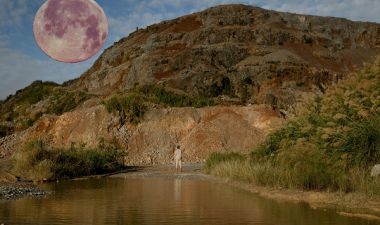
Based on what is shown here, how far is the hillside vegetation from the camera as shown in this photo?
16344 millimetres

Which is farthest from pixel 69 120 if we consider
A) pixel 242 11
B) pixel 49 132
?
pixel 242 11

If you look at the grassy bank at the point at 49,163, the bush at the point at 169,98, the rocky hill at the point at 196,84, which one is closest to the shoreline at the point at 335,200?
the grassy bank at the point at 49,163

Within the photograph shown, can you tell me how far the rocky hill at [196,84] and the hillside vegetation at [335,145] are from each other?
17700mm

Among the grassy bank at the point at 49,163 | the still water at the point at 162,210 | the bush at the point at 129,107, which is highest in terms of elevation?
the bush at the point at 129,107

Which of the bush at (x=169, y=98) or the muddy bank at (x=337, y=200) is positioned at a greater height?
the bush at (x=169, y=98)

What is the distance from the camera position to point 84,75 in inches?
4252

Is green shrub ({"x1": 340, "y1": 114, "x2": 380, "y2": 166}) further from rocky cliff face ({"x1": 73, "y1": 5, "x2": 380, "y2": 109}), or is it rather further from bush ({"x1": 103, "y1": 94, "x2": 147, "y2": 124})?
rocky cliff face ({"x1": 73, "y1": 5, "x2": 380, "y2": 109})

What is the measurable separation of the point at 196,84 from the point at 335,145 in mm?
62359

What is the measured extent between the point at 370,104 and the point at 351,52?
8176 cm

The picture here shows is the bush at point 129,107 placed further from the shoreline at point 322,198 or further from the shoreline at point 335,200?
the shoreline at point 335,200

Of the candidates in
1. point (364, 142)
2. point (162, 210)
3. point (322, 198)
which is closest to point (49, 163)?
point (162, 210)

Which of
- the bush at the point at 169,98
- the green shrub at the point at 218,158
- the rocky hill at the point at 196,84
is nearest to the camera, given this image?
the green shrub at the point at 218,158

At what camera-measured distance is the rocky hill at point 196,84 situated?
52.7m

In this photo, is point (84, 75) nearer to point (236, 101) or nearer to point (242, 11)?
point (242, 11)
